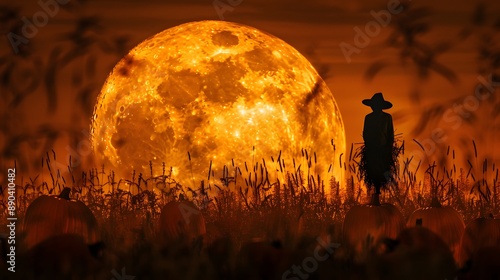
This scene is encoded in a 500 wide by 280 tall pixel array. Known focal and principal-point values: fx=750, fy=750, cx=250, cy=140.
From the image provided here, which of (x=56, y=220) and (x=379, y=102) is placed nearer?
(x=56, y=220)

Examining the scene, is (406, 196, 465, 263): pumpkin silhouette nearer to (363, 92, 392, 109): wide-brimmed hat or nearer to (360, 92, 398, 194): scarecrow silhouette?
(360, 92, 398, 194): scarecrow silhouette

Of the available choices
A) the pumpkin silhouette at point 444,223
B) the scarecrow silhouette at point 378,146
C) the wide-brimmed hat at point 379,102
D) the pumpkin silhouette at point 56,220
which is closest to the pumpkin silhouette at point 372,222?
the pumpkin silhouette at point 444,223

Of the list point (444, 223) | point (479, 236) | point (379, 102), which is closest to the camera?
point (479, 236)

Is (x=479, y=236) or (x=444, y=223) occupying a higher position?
(x=444, y=223)

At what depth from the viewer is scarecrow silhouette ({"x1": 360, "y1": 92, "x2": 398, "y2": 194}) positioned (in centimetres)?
681

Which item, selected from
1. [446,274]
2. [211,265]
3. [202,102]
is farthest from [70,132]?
[446,274]

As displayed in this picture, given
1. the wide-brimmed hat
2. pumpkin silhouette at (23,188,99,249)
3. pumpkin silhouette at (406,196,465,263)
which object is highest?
the wide-brimmed hat

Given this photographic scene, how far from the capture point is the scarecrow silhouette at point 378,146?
6812mm

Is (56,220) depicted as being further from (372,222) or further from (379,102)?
(379,102)

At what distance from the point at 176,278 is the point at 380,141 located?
11.9 ft

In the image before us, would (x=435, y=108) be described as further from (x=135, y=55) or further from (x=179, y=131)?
(x=135, y=55)

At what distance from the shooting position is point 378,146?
6793mm

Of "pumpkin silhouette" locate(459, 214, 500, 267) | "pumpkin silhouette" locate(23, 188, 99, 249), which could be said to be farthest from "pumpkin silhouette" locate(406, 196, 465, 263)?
"pumpkin silhouette" locate(23, 188, 99, 249)

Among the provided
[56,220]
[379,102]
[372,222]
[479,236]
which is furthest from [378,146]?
[56,220]
